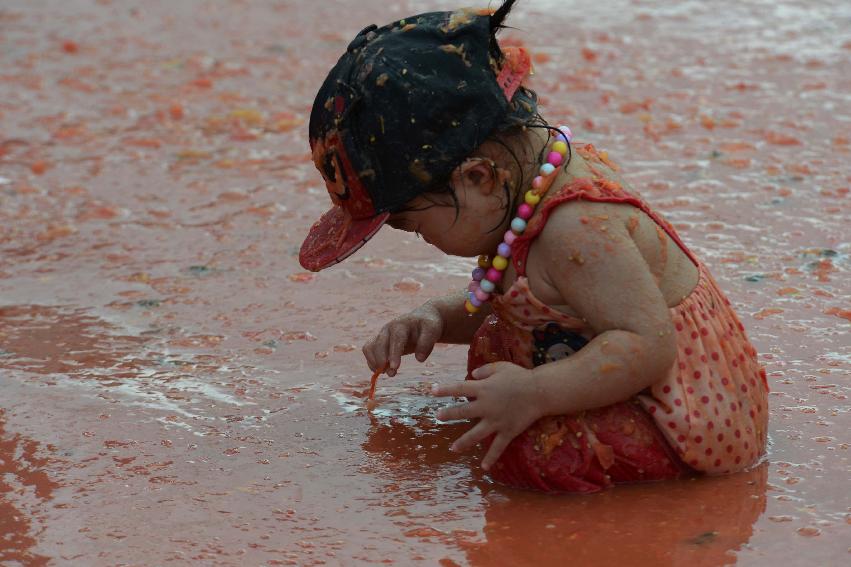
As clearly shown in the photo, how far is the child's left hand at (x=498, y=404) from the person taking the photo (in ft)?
8.57

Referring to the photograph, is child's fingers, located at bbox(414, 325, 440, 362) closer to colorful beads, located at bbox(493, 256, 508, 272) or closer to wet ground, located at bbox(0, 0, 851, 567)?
wet ground, located at bbox(0, 0, 851, 567)

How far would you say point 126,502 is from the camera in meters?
2.74

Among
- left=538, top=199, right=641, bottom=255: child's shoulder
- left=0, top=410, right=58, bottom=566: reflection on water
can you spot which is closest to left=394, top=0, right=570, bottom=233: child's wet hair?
left=538, top=199, right=641, bottom=255: child's shoulder

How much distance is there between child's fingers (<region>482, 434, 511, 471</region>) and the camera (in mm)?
2643

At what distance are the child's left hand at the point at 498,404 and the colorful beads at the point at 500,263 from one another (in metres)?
0.24

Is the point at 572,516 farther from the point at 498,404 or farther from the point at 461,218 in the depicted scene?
the point at 461,218

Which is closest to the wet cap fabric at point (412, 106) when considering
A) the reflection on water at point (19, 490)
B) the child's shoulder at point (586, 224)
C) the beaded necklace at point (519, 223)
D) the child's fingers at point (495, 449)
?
the beaded necklace at point (519, 223)

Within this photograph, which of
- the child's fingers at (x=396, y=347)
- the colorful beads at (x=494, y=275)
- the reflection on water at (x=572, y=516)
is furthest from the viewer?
the child's fingers at (x=396, y=347)

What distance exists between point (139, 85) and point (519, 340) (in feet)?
13.9

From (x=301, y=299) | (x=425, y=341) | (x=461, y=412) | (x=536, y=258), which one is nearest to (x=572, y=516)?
(x=461, y=412)

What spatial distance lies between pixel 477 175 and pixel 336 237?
37 cm

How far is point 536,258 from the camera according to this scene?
8.84 ft

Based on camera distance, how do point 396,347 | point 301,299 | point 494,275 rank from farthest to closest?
point 301,299
point 396,347
point 494,275

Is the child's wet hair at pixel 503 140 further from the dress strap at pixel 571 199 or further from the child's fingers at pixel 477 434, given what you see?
the child's fingers at pixel 477 434
